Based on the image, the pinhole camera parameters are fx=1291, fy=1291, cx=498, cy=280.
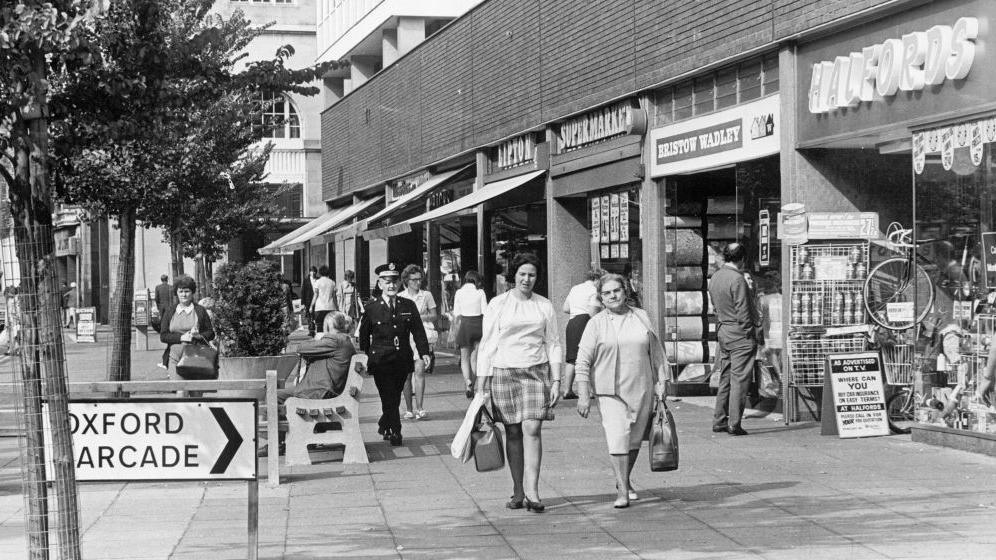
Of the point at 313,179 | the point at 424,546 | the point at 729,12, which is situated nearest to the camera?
the point at 424,546

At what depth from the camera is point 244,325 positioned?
1389 cm

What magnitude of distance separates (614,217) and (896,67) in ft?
22.4

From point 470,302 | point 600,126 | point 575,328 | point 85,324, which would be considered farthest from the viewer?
point 85,324

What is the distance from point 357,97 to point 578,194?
1506cm

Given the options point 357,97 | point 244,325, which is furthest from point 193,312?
point 357,97

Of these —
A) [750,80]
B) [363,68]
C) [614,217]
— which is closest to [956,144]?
[750,80]

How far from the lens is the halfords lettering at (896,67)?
10188 mm

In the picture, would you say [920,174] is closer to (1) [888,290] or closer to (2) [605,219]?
(1) [888,290]

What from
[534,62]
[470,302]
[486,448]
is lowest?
[486,448]

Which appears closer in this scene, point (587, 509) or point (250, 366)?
point (587, 509)

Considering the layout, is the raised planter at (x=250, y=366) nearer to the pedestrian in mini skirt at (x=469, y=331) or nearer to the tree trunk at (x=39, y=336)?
the pedestrian in mini skirt at (x=469, y=331)

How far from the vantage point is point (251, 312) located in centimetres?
1388

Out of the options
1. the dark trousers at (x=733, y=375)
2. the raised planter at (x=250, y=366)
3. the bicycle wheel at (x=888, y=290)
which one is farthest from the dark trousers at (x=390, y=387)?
the bicycle wheel at (x=888, y=290)

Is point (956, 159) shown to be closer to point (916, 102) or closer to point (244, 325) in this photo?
point (916, 102)
